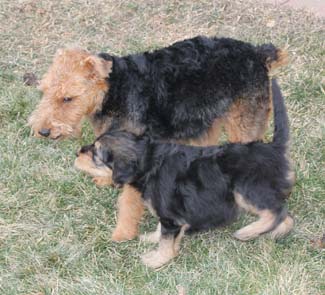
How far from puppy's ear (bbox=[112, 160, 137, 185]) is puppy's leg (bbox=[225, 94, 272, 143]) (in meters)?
1.12

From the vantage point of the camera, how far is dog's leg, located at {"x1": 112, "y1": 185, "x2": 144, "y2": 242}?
13.7 feet

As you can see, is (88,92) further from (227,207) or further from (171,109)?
A: (227,207)

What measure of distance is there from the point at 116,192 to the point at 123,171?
916 millimetres

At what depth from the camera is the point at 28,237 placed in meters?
4.27

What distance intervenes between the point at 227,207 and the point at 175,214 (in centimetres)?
35

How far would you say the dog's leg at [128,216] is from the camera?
417cm

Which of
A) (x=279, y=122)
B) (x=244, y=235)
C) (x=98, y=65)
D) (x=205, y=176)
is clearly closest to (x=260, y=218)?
(x=244, y=235)

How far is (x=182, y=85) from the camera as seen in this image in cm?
442

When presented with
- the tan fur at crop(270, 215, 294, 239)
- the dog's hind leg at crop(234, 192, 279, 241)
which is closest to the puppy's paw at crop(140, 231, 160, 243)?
the dog's hind leg at crop(234, 192, 279, 241)

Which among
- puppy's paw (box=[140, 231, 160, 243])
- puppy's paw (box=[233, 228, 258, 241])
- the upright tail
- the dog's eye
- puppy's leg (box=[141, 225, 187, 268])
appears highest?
the upright tail

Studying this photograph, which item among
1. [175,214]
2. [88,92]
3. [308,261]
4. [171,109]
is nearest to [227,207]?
[175,214]

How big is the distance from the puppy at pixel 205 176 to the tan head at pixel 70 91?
57 cm

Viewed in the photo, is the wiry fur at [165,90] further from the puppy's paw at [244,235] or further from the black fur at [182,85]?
the puppy's paw at [244,235]

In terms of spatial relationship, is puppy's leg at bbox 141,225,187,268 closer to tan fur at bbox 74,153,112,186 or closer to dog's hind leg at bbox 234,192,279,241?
dog's hind leg at bbox 234,192,279,241
